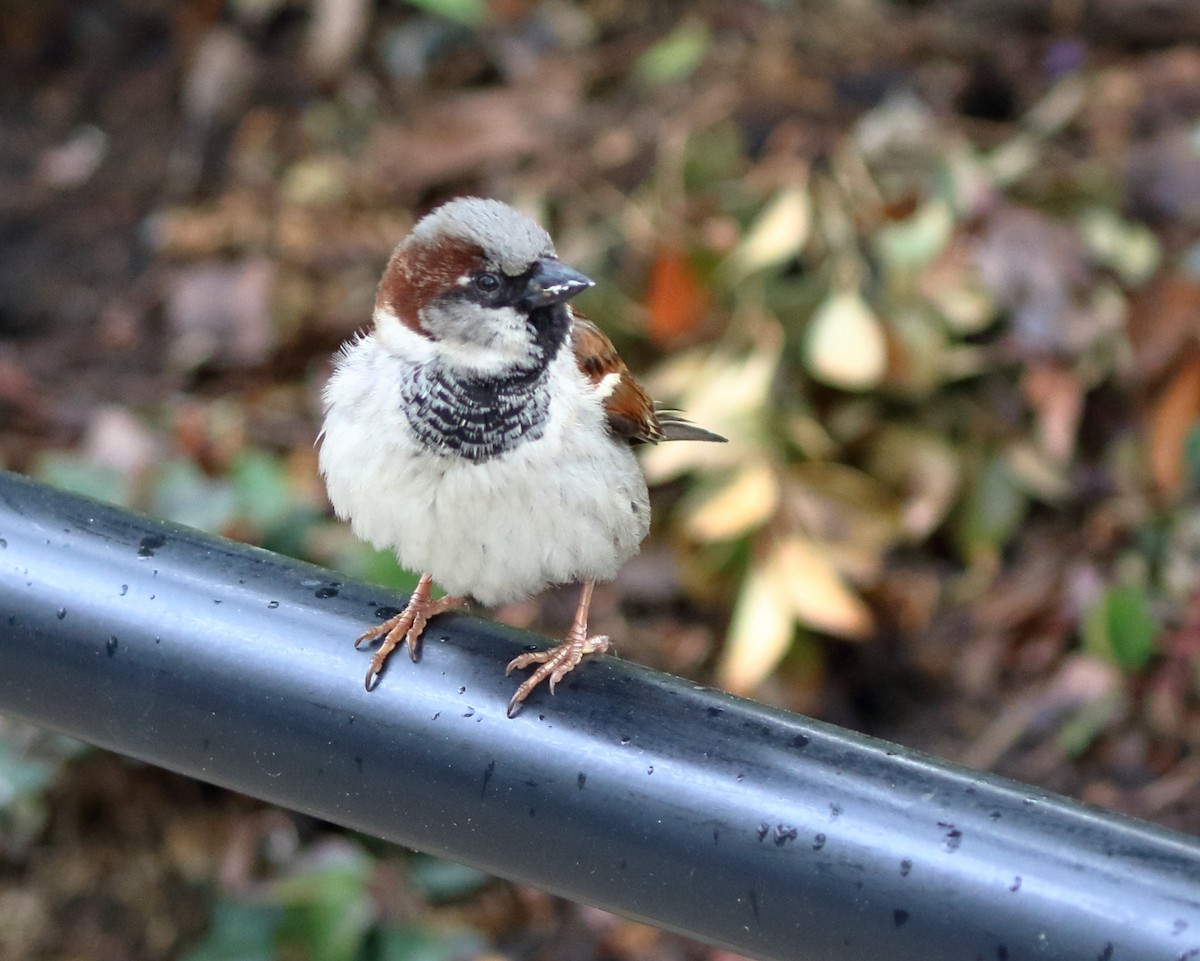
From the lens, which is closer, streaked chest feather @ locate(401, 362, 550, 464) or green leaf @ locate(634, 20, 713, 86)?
streaked chest feather @ locate(401, 362, 550, 464)

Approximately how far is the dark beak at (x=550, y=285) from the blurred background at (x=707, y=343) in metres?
0.98

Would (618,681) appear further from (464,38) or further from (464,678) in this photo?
(464,38)

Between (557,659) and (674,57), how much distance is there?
10.2 feet

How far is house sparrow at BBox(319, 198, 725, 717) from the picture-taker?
5.63 feet

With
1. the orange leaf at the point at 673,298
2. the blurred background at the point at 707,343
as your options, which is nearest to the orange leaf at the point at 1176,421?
the blurred background at the point at 707,343

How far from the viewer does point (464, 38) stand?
15.2 feet

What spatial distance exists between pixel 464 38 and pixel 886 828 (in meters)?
3.90

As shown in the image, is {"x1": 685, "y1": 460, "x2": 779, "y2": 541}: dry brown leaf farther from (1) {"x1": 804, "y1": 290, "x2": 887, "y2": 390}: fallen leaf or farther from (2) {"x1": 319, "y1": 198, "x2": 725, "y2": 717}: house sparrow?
(2) {"x1": 319, "y1": 198, "x2": 725, "y2": 717}: house sparrow

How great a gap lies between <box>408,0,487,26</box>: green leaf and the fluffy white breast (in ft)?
8.36

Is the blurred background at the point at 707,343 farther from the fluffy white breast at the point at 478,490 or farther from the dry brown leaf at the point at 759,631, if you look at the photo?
the fluffy white breast at the point at 478,490

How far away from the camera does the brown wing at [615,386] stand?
1.87 metres

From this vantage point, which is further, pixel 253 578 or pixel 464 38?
pixel 464 38

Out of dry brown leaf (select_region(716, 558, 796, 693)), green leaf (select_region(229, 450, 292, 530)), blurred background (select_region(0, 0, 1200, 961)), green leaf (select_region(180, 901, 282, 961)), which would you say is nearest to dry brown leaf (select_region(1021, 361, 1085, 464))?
blurred background (select_region(0, 0, 1200, 961))

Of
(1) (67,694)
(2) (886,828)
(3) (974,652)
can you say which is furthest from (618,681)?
(3) (974,652)
